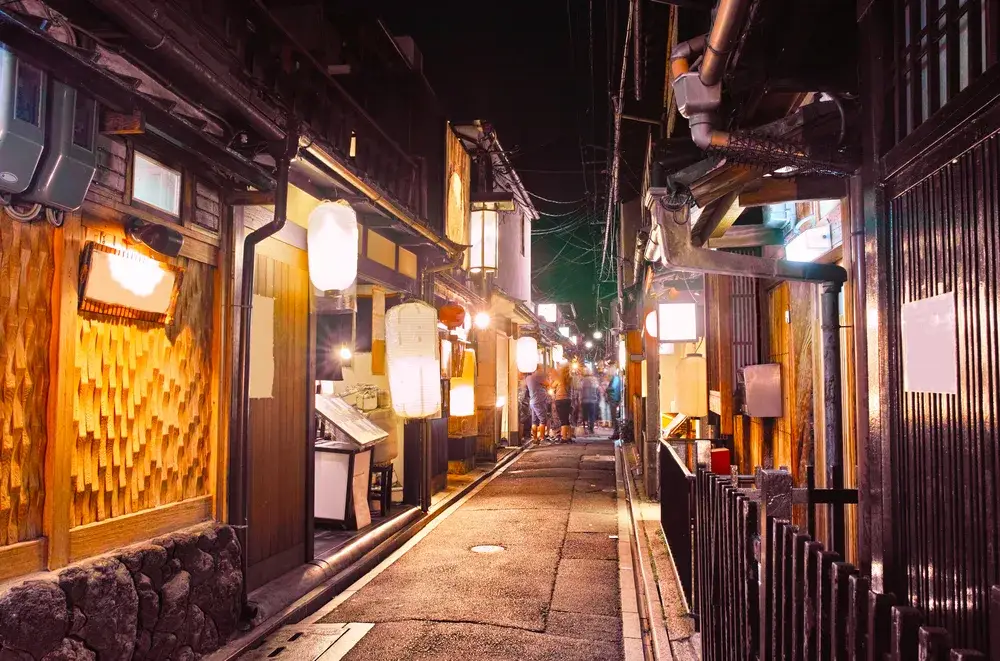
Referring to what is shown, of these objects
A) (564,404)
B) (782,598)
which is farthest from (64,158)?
(564,404)

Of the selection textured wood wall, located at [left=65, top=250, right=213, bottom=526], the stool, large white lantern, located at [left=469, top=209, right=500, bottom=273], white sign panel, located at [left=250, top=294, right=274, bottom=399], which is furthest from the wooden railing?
large white lantern, located at [left=469, top=209, right=500, bottom=273]

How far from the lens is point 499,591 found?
10383 millimetres

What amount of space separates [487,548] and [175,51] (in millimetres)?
10114

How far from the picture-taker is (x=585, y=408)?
139 ft

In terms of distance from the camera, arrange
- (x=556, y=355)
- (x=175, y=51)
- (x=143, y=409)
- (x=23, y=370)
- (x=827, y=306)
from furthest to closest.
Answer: (x=556, y=355) → (x=827, y=306) → (x=143, y=409) → (x=175, y=51) → (x=23, y=370)

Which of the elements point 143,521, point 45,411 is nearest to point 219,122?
point 45,411

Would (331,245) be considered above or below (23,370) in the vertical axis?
above

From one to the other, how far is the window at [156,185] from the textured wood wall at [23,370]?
1411mm

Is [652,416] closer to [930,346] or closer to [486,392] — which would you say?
[486,392]

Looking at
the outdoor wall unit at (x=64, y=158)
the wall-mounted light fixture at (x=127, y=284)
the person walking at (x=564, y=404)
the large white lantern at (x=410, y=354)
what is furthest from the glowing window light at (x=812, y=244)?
the person walking at (x=564, y=404)

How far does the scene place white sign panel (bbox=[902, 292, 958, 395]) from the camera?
466 cm

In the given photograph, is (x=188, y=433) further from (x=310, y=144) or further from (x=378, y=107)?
(x=378, y=107)

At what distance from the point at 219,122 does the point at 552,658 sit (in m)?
7.39

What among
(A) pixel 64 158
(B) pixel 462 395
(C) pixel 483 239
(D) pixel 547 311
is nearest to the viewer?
(A) pixel 64 158
